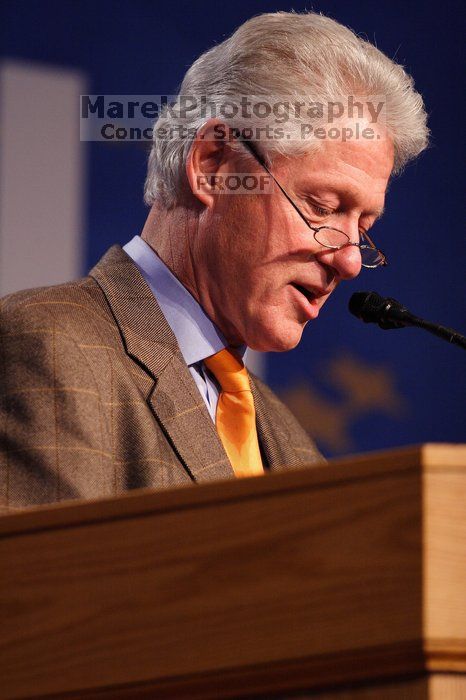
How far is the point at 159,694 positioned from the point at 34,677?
0.12m

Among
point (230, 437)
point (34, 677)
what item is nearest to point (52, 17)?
point (230, 437)

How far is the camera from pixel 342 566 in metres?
0.85

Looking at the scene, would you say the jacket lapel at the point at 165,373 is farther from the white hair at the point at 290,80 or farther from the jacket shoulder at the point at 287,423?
the jacket shoulder at the point at 287,423

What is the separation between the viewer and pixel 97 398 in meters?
1.42

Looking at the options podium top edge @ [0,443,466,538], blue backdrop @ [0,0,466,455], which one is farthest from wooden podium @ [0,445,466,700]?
blue backdrop @ [0,0,466,455]

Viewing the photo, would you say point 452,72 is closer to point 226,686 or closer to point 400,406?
point 400,406

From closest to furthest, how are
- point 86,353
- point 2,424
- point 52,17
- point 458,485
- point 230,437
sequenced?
point 458,485, point 2,424, point 86,353, point 230,437, point 52,17

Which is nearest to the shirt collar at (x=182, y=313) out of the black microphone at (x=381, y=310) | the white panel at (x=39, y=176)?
the black microphone at (x=381, y=310)

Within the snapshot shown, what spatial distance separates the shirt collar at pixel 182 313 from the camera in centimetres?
175

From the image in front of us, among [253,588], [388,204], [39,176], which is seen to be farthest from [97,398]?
[388,204]

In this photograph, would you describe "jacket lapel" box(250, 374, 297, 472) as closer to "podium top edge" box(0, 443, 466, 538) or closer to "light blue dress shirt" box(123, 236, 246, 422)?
"light blue dress shirt" box(123, 236, 246, 422)

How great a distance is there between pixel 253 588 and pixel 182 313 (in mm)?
930

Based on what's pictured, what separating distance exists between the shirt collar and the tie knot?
2 cm

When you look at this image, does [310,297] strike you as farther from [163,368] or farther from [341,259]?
[163,368]
